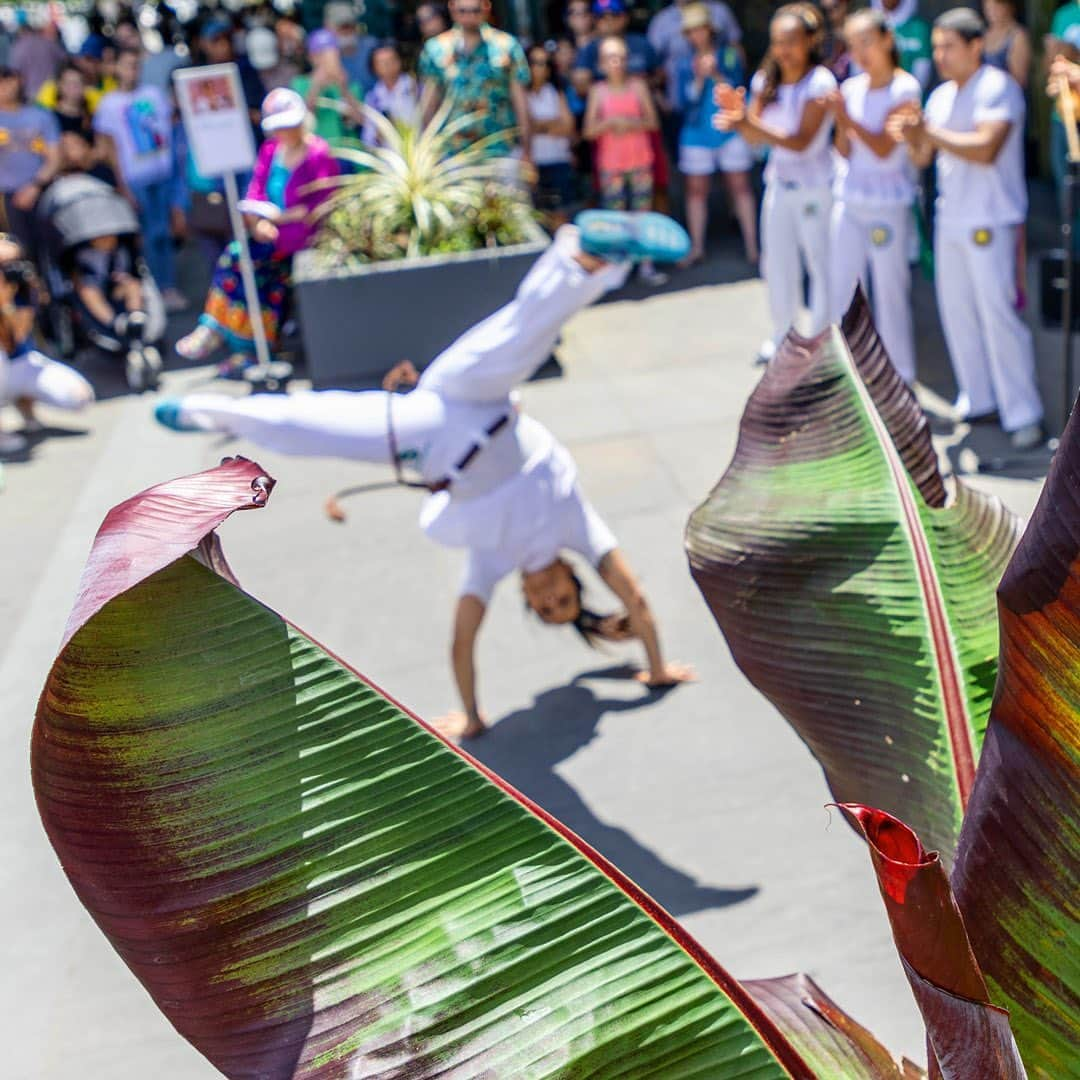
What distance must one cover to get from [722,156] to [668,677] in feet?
21.9

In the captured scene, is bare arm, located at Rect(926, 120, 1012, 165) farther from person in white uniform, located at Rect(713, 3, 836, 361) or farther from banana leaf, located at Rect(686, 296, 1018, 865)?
banana leaf, located at Rect(686, 296, 1018, 865)

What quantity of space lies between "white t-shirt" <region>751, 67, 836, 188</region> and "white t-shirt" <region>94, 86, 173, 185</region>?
5274 mm

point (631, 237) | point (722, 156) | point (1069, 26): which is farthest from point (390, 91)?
point (631, 237)

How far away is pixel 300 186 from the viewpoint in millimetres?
9555

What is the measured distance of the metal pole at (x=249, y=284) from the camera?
9.34 m

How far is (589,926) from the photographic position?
5.24ft

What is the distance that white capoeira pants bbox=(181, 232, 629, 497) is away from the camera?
4211 mm

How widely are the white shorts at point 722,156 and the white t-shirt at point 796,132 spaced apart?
276 centimetres

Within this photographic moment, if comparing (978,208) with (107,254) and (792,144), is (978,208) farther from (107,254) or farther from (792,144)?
(107,254)

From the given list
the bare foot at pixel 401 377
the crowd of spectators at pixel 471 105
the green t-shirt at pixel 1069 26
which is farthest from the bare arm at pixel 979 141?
the bare foot at pixel 401 377

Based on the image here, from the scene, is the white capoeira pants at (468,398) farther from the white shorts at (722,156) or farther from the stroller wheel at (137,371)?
the white shorts at (722,156)

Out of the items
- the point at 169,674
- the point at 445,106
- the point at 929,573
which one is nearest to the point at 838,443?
the point at 929,573

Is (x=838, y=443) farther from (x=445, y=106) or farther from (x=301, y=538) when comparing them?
(x=445, y=106)

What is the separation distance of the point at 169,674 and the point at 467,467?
3.09m
